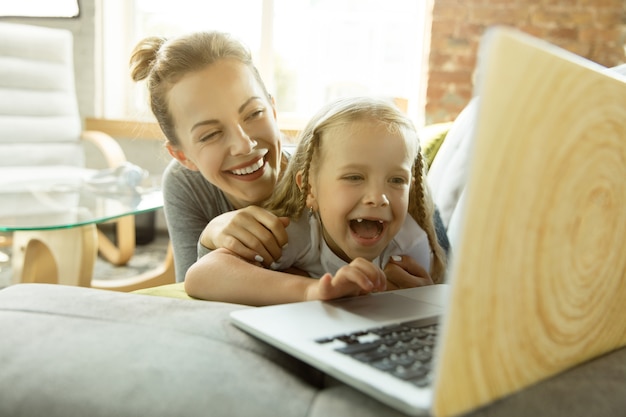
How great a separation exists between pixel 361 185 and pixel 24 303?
48cm

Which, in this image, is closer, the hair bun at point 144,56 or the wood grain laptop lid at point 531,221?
the wood grain laptop lid at point 531,221

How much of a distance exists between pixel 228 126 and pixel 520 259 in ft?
2.41

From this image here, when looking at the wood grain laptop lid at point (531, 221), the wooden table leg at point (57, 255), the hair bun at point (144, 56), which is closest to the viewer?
the wood grain laptop lid at point (531, 221)

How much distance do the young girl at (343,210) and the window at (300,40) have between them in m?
2.75

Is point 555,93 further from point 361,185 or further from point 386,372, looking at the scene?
point 361,185

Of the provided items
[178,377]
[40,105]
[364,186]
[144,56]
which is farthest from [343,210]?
[40,105]

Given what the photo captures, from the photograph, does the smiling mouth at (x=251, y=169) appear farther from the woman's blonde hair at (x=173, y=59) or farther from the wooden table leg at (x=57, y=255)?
the wooden table leg at (x=57, y=255)

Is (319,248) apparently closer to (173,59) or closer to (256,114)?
(256,114)

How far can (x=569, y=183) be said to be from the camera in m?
0.47

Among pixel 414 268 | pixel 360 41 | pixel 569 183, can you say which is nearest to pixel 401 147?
pixel 414 268

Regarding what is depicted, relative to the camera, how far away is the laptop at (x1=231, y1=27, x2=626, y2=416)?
40 cm

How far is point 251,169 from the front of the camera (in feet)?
3.71

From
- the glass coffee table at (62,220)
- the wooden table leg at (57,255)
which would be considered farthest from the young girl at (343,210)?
the wooden table leg at (57,255)

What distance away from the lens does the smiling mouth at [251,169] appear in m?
1.12
